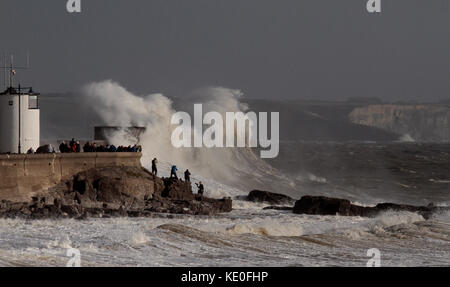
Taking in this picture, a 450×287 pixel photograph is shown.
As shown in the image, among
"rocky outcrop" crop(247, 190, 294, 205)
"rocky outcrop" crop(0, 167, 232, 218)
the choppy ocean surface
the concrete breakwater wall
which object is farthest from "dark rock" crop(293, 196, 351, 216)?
the concrete breakwater wall

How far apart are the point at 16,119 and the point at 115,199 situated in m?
3.12

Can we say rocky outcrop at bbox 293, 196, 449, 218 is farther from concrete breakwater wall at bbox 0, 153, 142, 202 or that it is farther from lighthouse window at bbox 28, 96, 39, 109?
lighthouse window at bbox 28, 96, 39, 109

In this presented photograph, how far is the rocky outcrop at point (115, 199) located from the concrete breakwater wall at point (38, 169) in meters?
0.18

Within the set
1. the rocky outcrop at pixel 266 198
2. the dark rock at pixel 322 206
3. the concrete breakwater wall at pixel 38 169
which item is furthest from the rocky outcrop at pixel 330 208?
the concrete breakwater wall at pixel 38 169

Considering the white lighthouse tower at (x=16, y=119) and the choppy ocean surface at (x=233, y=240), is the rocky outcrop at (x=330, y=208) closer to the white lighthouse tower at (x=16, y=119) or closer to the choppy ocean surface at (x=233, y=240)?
the choppy ocean surface at (x=233, y=240)

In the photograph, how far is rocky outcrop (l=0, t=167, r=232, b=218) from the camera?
2733cm

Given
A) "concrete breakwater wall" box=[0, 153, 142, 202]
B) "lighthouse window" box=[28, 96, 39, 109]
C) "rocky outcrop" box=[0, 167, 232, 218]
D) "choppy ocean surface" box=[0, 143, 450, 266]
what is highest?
"lighthouse window" box=[28, 96, 39, 109]

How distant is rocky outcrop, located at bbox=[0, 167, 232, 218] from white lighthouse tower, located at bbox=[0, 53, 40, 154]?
1697 millimetres

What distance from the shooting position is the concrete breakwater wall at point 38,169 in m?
27.8

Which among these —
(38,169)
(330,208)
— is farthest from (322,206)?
(38,169)

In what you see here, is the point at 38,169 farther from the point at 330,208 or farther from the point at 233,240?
the point at 330,208

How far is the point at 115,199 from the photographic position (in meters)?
29.4
